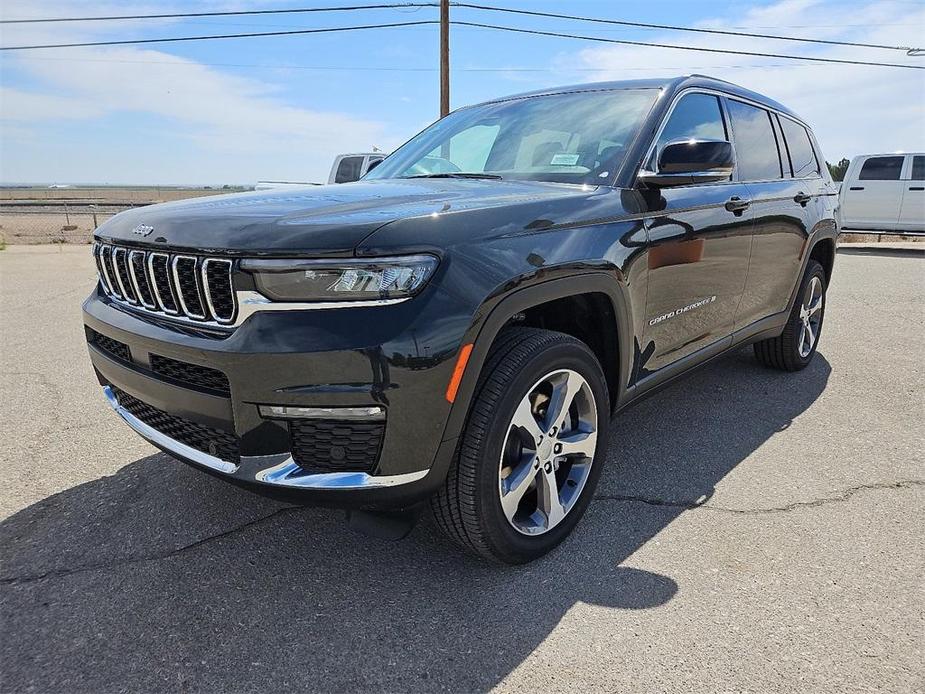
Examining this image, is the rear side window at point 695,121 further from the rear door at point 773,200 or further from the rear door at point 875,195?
the rear door at point 875,195

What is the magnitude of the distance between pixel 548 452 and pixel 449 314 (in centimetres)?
79

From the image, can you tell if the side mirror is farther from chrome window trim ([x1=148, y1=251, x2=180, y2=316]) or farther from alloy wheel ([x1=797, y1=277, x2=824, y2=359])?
alloy wheel ([x1=797, y1=277, x2=824, y2=359])

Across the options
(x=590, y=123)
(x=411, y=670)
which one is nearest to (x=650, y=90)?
(x=590, y=123)

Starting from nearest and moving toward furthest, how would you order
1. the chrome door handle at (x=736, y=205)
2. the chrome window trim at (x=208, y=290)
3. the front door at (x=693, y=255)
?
1. the chrome window trim at (x=208, y=290)
2. the front door at (x=693, y=255)
3. the chrome door handle at (x=736, y=205)

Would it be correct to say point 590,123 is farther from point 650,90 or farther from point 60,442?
point 60,442

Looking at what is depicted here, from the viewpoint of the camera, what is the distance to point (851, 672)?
1926 millimetres

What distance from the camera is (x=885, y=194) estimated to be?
14.5m

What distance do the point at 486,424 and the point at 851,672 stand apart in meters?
1.29

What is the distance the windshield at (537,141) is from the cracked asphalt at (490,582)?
150 cm

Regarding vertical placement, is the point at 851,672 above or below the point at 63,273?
below

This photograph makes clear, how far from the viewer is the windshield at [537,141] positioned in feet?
9.52

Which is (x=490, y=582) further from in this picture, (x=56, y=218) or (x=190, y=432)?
(x=56, y=218)

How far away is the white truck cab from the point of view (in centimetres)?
1411

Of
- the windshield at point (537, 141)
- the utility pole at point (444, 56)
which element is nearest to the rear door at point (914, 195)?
the utility pole at point (444, 56)
